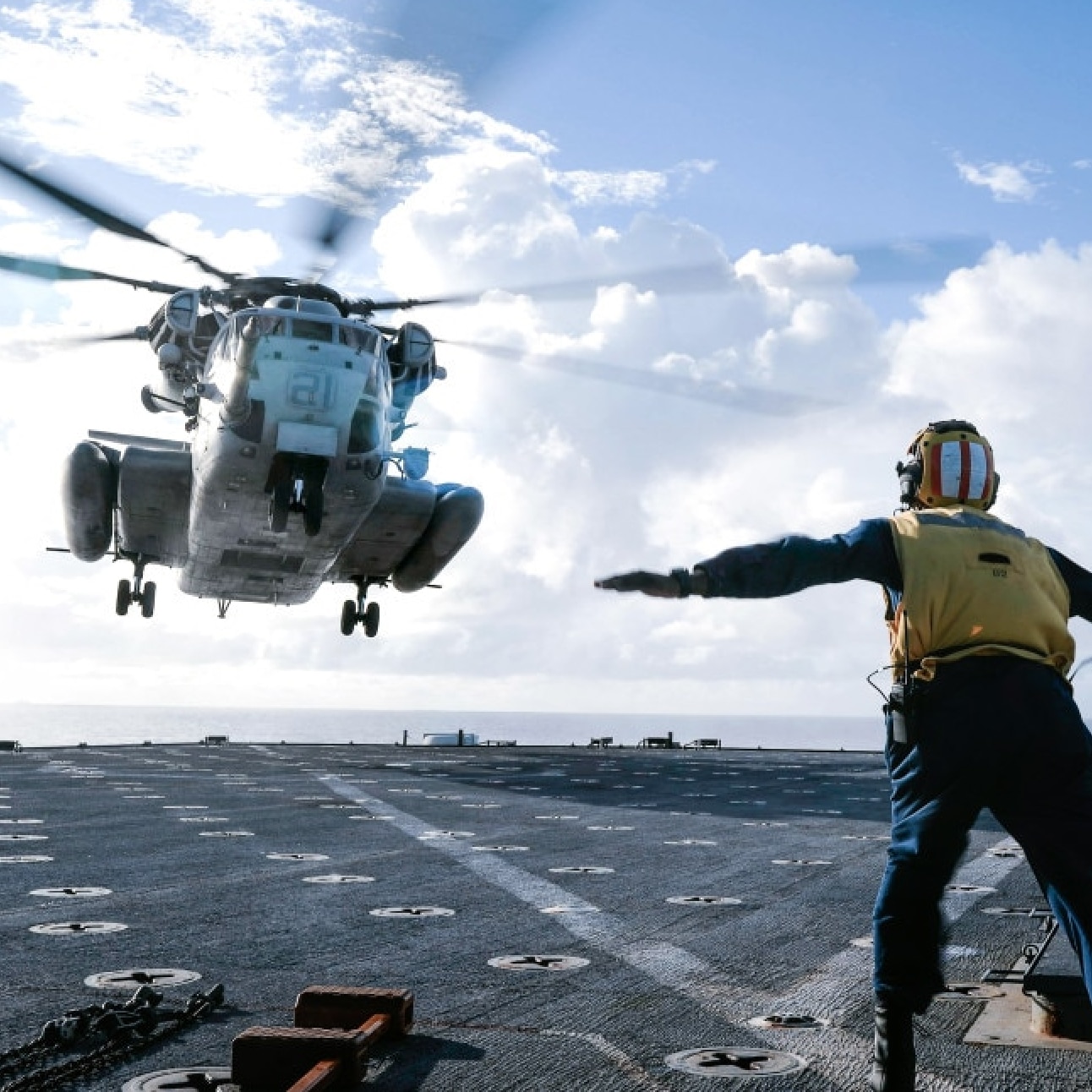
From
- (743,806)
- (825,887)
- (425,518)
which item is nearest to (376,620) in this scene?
(425,518)

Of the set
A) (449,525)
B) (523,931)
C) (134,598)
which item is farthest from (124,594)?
(523,931)

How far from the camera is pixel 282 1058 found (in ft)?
13.3

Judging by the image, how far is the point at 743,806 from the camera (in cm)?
1981

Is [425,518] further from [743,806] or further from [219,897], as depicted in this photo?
[219,897]

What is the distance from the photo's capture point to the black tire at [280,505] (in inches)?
923

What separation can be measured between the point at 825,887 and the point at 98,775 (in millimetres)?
19932

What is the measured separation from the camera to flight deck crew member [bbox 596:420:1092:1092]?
439cm

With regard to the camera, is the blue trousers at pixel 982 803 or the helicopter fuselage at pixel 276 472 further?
the helicopter fuselage at pixel 276 472

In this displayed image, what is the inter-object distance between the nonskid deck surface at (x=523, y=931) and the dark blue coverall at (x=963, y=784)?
547mm

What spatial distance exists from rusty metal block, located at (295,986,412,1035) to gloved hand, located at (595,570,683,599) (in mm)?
1903

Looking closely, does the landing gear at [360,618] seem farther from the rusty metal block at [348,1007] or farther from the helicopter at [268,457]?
the rusty metal block at [348,1007]

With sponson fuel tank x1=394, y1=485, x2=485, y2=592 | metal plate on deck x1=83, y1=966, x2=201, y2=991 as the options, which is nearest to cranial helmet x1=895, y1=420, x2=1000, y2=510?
metal plate on deck x1=83, y1=966, x2=201, y2=991

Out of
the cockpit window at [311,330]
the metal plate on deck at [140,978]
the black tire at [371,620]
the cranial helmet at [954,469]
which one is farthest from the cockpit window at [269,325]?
the cranial helmet at [954,469]

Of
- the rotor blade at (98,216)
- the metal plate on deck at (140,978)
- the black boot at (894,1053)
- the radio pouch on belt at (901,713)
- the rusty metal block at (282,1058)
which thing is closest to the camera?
the rusty metal block at (282,1058)
